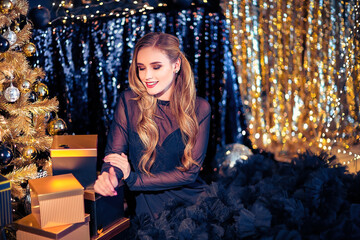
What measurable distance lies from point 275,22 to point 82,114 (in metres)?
1.76

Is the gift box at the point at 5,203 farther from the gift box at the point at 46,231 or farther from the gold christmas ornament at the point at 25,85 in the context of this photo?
the gold christmas ornament at the point at 25,85

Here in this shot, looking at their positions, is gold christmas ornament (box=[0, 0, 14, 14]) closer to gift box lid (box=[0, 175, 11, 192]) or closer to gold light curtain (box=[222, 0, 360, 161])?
gift box lid (box=[0, 175, 11, 192])

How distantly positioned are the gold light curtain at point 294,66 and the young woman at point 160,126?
845 mm

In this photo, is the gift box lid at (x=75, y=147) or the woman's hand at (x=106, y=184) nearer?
the woman's hand at (x=106, y=184)

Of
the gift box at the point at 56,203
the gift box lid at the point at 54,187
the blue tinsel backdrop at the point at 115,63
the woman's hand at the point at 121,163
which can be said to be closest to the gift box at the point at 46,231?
the gift box at the point at 56,203

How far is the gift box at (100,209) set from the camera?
4.61ft

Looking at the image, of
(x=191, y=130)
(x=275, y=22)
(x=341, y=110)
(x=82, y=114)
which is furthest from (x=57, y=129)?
(x=341, y=110)

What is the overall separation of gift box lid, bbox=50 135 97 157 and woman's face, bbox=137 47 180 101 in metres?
0.43

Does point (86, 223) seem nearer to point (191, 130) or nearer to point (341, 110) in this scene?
point (191, 130)

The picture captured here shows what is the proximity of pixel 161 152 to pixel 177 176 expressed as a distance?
16cm

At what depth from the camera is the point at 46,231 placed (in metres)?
1.18

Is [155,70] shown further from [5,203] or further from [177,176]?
[5,203]

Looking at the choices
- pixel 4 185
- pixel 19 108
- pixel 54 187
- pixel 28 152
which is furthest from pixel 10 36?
pixel 54 187

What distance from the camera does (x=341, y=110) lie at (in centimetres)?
278
